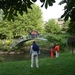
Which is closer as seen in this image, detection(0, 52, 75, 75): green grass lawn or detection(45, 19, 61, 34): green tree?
detection(0, 52, 75, 75): green grass lawn

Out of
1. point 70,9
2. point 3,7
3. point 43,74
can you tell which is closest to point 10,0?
point 3,7

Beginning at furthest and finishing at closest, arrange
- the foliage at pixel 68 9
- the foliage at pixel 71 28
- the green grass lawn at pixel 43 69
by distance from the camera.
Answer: the green grass lawn at pixel 43 69, the foliage at pixel 71 28, the foliage at pixel 68 9

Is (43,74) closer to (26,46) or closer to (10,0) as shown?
(10,0)

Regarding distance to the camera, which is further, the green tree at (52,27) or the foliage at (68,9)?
the green tree at (52,27)

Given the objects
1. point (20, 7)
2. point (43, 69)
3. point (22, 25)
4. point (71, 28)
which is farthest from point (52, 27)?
point (20, 7)

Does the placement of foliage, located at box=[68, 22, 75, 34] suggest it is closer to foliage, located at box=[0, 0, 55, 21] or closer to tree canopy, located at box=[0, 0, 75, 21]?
tree canopy, located at box=[0, 0, 75, 21]

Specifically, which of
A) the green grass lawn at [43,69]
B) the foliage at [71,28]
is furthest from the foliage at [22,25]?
the foliage at [71,28]

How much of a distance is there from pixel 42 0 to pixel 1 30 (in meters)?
42.3

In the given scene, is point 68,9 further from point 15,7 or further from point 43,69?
point 43,69

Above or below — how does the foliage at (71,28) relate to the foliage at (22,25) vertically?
above

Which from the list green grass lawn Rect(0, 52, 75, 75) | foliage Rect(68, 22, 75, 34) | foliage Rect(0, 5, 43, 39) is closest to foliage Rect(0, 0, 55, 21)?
foliage Rect(68, 22, 75, 34)

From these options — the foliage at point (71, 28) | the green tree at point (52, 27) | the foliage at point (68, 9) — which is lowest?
the green tree at point (52, 27)

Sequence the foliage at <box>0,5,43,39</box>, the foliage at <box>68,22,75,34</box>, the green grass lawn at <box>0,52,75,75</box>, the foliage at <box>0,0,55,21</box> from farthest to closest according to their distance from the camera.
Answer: the foliage at <box>0,5,43,39</box> < the green grass lawn at <box>0,52,75,75</box> < the foliage at <box>68,22,75,34</box> < the foliage at <box>0,0,55,21</box>

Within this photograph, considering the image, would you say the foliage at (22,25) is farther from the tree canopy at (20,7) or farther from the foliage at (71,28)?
the tree canopy at (20,7)
